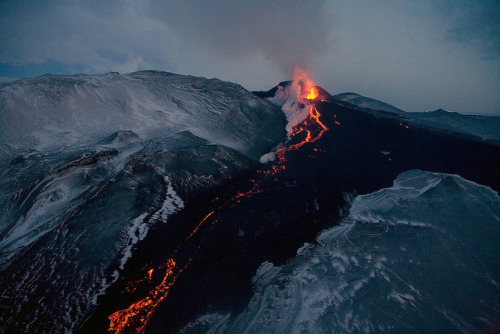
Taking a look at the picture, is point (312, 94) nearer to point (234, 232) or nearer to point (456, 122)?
point (456, 122)

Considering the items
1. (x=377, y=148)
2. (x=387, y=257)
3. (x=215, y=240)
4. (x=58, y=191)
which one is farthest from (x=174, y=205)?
(x=377, y=148)

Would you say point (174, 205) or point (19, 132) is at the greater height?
point (19, 132)

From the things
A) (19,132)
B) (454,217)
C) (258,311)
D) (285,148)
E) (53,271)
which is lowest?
(258,311)

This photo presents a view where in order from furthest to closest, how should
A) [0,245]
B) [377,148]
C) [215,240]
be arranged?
1. [377,148]
2. [215,240]
3. [0,245]

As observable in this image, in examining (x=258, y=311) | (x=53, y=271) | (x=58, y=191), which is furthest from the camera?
(x=58, y=191)

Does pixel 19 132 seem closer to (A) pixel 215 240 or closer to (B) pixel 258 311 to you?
(A) pixel 215 240

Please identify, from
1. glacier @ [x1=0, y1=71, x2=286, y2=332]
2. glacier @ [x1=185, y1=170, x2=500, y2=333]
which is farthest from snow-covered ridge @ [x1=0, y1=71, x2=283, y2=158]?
glacier @ [x1=185, y1=170, x2=500, y2=333]

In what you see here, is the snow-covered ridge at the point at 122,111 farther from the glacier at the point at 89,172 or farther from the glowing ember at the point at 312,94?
the glowing ember at the point at 312,94

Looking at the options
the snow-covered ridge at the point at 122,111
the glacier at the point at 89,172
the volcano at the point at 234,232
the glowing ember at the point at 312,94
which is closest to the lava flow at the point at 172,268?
the volcano at the point at 234,232
